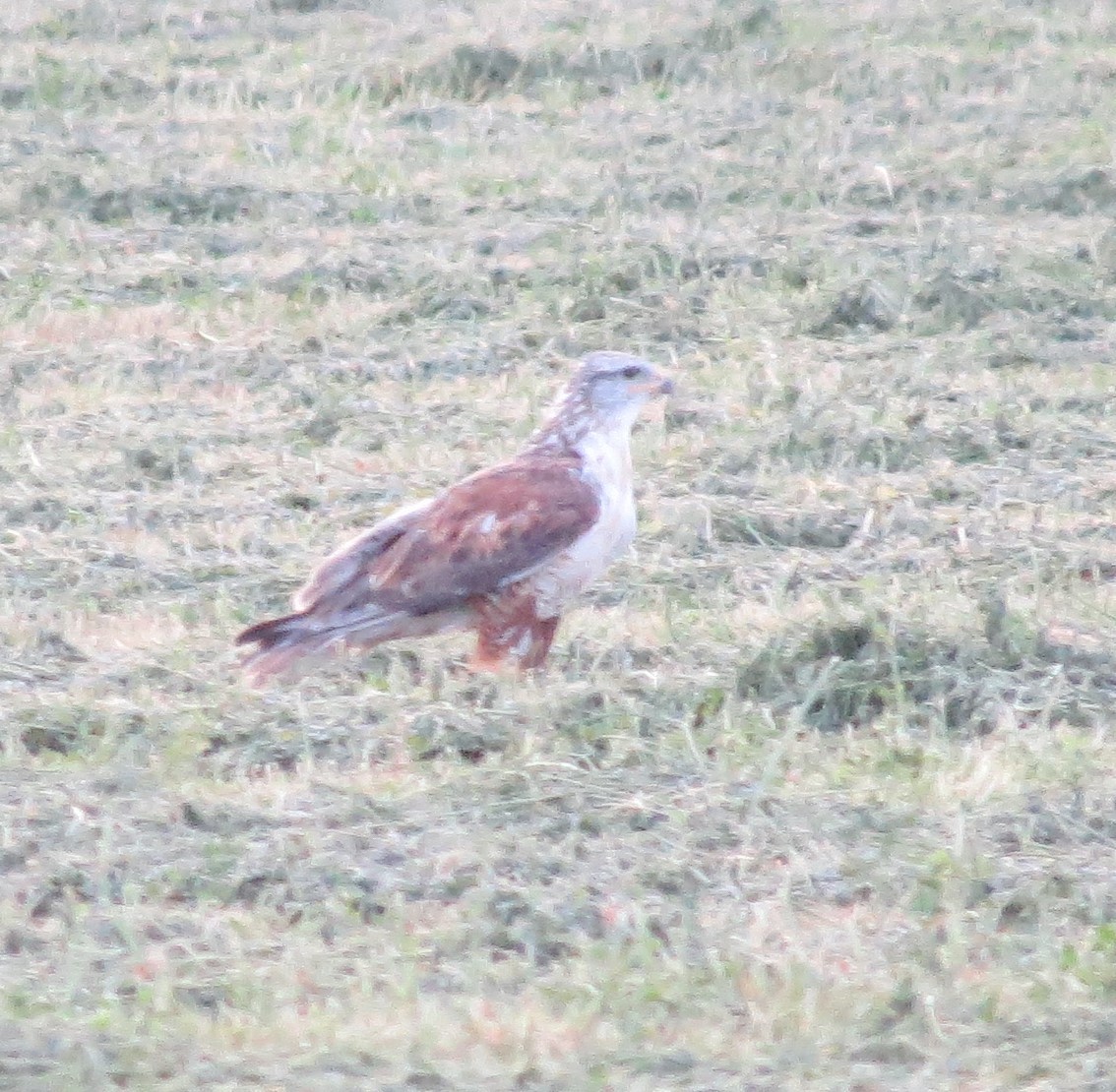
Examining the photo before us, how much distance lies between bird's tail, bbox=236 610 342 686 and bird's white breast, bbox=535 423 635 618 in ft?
1.83

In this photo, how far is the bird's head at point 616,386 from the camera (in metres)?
7.19

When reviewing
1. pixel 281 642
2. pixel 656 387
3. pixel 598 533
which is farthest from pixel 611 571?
pixel 281 642

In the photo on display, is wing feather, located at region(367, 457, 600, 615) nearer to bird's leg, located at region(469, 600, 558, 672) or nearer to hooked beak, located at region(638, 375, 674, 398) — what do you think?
bird's leg, located at region(469, 600, 558, 672)

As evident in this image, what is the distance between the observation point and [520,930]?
16.0ft

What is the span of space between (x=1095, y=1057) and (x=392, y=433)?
17.3ft

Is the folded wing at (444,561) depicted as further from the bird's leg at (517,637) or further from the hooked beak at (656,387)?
the hooked beak at (656,387)

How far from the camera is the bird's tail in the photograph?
6.42m

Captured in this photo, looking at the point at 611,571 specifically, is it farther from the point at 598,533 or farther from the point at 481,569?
the point at 481,569

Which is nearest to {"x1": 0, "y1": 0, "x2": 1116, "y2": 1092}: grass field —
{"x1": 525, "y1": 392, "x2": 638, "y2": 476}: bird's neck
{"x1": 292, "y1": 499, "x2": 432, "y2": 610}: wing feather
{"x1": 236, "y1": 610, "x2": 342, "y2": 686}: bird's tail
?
{"x1": 236, "y1": 610, "x2": 342, "y2": 686}: bird's tail

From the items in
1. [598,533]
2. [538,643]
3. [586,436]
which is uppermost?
[586,436]

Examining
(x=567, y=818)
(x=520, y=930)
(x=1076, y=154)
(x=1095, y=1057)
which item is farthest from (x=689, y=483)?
(x=1076, y=154)

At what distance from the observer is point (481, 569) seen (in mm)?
6691

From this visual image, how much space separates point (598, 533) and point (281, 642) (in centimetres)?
85

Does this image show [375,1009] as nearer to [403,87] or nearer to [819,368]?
[819,368]
